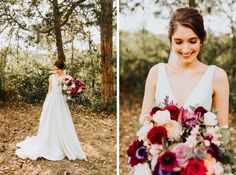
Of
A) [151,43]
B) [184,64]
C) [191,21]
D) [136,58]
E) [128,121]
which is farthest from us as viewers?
[128,121]

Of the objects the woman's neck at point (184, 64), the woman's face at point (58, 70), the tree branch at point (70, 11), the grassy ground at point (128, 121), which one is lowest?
the grassy ground at point (128, 121)

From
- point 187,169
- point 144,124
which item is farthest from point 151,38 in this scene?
point 187,169

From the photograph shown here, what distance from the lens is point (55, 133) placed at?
3.27m

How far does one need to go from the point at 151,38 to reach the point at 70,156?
1441 millimetres

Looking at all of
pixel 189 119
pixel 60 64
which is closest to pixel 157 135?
pixel 189 119

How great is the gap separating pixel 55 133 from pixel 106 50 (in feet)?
2.31

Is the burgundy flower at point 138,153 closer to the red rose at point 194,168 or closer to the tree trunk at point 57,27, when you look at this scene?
the red rose at point 194,168

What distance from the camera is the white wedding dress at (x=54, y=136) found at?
10.5 feet

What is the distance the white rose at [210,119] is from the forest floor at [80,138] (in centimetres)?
110

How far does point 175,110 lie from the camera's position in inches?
86.2

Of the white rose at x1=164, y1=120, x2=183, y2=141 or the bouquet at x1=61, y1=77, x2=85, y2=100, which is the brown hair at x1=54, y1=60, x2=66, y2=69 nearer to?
the bouquet at x1=61, y1=77, x2=85, y2=100

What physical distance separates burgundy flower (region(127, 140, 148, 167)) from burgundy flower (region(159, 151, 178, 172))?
14cm

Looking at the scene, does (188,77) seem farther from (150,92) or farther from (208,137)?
(208,137)

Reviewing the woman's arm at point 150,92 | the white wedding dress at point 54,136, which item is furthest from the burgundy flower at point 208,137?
the white wedding dress at point 54,136
